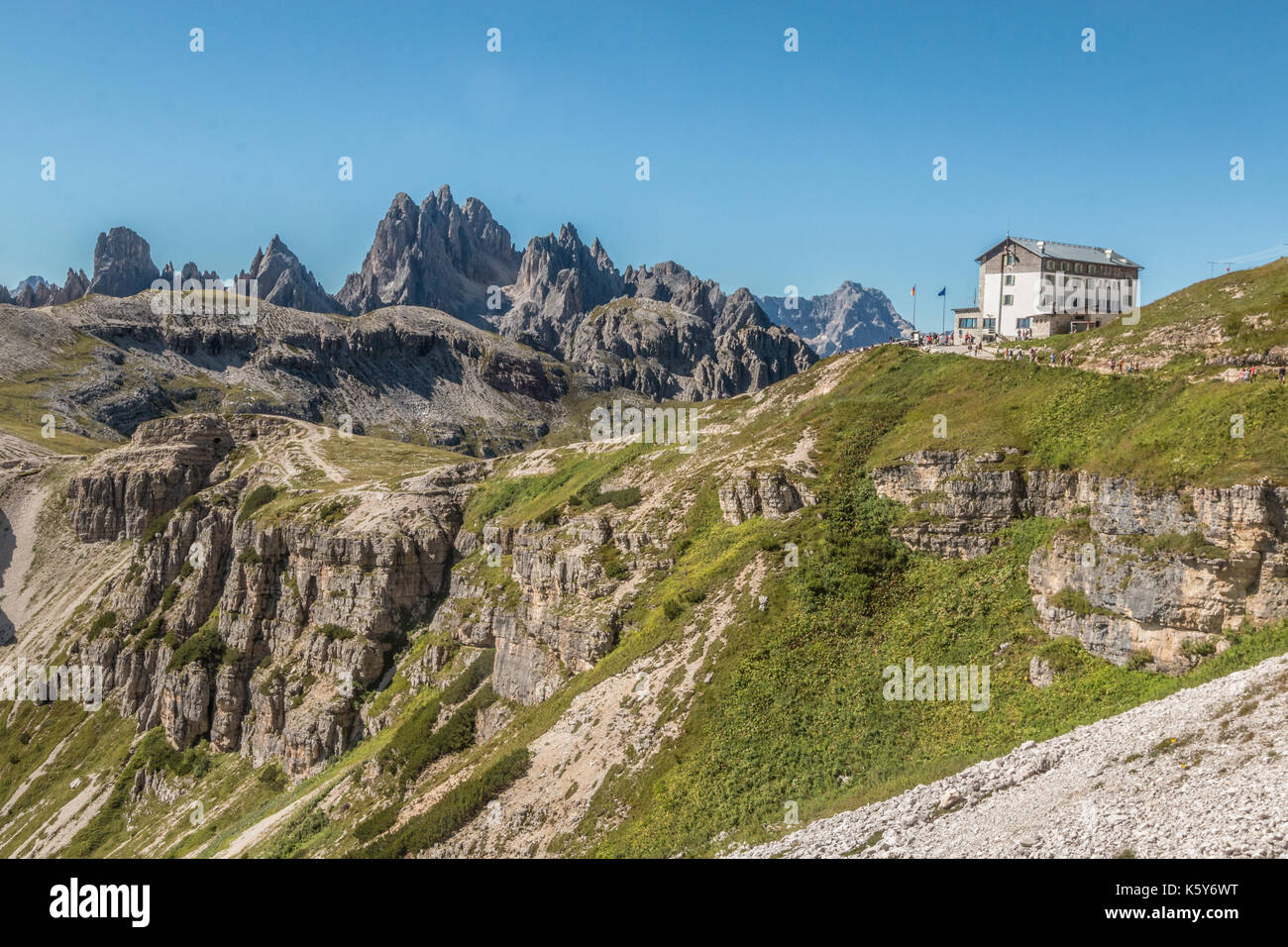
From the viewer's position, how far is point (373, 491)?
10350 cm

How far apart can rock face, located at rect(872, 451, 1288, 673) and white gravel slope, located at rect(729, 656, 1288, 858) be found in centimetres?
416

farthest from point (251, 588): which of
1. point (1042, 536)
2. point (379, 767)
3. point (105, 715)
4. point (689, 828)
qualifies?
point (1042, 536)

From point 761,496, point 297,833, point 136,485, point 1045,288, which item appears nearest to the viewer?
point 761,496

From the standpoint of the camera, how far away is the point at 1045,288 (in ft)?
237

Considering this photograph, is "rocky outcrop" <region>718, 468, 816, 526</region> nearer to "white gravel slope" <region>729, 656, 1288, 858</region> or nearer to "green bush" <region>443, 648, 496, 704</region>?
"white gravel slope" <region>729, 656, 1288, 858</region>

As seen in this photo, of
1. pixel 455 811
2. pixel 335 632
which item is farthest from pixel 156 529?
pixel 455 811

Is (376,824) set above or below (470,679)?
below

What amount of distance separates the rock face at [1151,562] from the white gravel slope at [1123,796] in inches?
164

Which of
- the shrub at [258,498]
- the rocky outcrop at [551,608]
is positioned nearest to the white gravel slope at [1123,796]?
the rocky outcrop at [551,608]

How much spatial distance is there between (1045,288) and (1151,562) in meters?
47.0

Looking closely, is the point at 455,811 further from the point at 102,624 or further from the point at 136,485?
the point at 136,485

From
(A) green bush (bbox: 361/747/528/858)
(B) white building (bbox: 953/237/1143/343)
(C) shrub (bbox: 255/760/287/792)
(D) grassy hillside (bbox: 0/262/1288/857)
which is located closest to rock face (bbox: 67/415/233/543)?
(C) shrub (bbox: 255/760/287/792)
